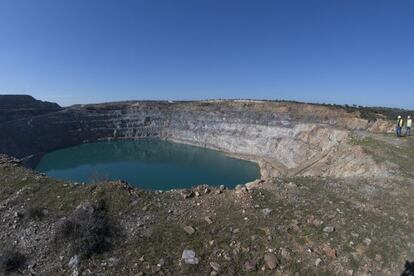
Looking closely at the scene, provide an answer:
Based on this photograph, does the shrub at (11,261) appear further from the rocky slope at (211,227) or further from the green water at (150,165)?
the green water at (150,165)

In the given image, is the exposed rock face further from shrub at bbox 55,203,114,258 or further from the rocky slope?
shrub at bbox 55,203,114,258

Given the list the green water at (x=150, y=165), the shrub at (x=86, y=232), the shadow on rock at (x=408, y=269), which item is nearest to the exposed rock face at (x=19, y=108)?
the green water at (x=150, y=165)

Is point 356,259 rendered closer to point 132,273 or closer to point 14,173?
point 132,273

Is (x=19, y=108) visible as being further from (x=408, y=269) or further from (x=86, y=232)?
(x=408, y=269)

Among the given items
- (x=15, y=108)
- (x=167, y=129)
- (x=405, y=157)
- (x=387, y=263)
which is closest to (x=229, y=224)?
(x=387, y=263)

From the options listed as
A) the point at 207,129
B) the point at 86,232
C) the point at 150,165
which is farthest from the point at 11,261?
the point at 207,129
